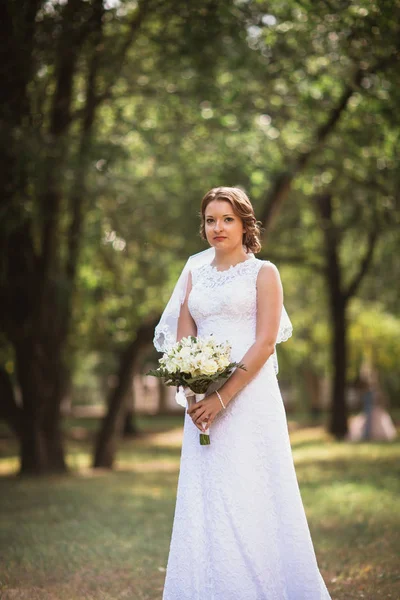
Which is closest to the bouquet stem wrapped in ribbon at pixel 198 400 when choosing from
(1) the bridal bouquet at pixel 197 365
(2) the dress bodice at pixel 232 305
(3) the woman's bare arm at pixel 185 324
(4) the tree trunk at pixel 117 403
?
(1) the bridal bouquet at pixel 197 365

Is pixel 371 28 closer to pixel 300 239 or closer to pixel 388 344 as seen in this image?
pixel 300 239

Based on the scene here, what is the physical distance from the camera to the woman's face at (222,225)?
185 inches

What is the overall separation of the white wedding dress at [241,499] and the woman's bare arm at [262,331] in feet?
0.26

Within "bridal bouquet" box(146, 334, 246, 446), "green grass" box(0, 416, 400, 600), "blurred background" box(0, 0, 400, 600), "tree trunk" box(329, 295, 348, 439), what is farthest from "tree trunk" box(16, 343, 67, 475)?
"tree trunk" box(329, 295, 348, 439)

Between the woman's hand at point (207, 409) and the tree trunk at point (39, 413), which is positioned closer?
the woman's hand at point (207, 409)

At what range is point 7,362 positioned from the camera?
54.2 ft

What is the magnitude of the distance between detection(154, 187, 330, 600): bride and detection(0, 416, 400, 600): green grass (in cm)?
125

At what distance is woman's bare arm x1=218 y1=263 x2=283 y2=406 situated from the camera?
4.47 meters

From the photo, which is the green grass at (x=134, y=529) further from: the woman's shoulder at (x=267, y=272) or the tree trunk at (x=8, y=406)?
the woman's shoulder at (x=267, y=272)

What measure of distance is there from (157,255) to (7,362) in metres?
4.37

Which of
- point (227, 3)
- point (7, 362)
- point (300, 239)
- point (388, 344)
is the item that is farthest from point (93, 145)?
point (388, 344)

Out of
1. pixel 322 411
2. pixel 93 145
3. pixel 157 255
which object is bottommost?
pixel 322 411

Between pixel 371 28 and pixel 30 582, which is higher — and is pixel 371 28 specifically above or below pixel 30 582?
above

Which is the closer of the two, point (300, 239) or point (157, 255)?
point (157, 255)
